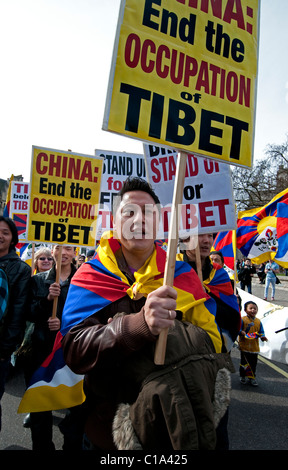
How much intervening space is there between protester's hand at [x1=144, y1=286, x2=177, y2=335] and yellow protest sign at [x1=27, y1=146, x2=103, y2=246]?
96.5 inches

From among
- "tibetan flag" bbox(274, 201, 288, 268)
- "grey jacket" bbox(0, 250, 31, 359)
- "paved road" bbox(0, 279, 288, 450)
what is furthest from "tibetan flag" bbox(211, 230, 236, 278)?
"grey jacket" bbox(0, 250, 31, 359)

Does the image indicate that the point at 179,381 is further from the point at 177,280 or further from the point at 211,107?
the point at 211,107

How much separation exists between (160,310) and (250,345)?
13.5 feet

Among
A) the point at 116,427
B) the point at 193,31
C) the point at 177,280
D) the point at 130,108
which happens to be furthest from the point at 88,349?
the point at 193,31

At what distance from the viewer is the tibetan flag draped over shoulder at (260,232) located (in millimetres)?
5871

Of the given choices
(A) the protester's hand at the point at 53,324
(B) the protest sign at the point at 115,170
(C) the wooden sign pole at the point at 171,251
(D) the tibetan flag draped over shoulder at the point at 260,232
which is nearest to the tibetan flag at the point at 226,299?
(A) the protester's hand at the point at 53,324

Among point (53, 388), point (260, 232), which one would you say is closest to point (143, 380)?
point (53, 388)

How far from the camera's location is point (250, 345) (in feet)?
15.9

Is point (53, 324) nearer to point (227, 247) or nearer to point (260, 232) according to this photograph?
point (227, 247)

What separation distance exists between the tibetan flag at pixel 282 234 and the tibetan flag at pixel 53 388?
143 inches

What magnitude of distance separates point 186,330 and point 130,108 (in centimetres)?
104

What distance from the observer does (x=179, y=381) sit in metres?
1.23

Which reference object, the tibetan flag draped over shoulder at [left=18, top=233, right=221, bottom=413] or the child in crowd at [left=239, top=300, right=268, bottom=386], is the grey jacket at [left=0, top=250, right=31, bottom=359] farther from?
the child in crowd at [left=239, top=300, right=268, bottom=386]
